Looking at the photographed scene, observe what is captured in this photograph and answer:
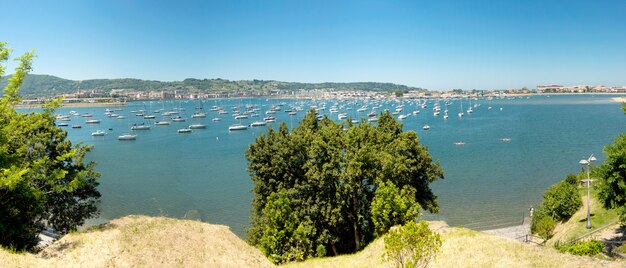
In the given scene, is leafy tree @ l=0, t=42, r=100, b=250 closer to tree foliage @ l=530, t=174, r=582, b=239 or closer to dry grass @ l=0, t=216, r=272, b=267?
dry grass @ l=0, t=216, r=272, b=267

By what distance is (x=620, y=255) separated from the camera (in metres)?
22.5

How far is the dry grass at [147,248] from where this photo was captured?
18.6 m

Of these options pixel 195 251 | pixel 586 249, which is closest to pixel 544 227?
pixel 586 249

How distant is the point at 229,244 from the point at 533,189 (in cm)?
4861

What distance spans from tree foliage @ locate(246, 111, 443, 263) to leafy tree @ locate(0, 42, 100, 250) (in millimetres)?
12495

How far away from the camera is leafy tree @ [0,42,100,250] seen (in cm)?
1835

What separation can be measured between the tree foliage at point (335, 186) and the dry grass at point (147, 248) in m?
4.52

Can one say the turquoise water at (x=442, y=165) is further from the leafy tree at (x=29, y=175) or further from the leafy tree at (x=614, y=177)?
the leafy tree at (x=29, y=175)

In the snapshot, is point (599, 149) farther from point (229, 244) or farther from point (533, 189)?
point (229, 244)

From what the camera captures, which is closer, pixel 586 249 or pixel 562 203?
pixel 586 249

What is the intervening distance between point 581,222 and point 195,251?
30.2 meters

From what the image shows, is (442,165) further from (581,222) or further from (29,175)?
(29,175)

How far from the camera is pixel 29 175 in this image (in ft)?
69.4

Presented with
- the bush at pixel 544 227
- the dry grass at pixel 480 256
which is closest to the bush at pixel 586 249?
the dry grass at pixel 480 256
